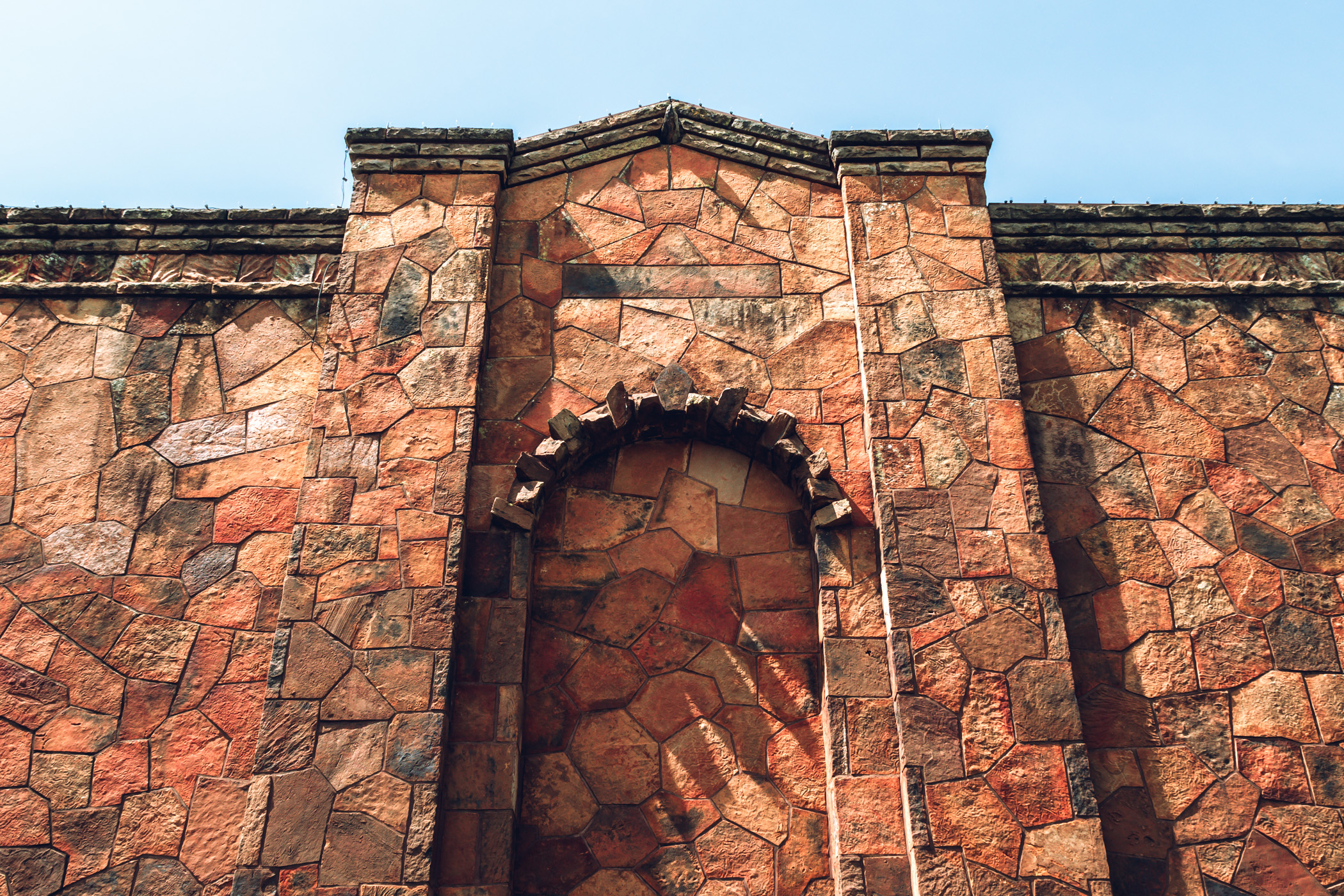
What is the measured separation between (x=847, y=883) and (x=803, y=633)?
3.86 feet

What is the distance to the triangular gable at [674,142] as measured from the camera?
5980mm

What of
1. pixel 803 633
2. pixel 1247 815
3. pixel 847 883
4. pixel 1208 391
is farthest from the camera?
pixel 1208 391

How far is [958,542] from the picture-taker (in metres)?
4.77

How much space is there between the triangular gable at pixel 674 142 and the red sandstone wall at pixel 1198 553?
1.45m

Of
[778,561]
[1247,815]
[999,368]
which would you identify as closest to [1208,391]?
[999,368]

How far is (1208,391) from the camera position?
218 inches

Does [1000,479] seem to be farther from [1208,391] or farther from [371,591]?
[371,591]

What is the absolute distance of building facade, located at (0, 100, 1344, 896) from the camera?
4.41 meters

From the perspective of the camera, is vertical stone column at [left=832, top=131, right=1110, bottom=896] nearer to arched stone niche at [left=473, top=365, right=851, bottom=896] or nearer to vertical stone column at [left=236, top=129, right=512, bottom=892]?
arched stone niche at [left=473, top=365, right=851, bottom=896]

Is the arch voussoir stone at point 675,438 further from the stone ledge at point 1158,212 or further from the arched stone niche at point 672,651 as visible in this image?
the stone ledge at point 1158,212

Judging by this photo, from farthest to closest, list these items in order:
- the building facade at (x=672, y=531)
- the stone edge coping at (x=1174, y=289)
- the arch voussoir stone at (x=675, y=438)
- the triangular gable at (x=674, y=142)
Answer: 1. the triangular gable at (x=674, y=142)
2. the stone edge coping at (x=1174, y=289)
3. the arch voussoir stone at (x=675, y=438)
4. the building facade at (x=672, y=531)

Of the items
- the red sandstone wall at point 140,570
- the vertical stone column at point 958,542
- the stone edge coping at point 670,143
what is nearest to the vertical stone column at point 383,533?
the stone edge coping at point 670,143

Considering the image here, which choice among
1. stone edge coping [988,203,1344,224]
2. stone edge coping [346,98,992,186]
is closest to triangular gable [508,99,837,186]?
stone edge coping [346,98,992,186]

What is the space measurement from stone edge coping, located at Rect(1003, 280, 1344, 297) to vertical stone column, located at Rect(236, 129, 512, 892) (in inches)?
126
